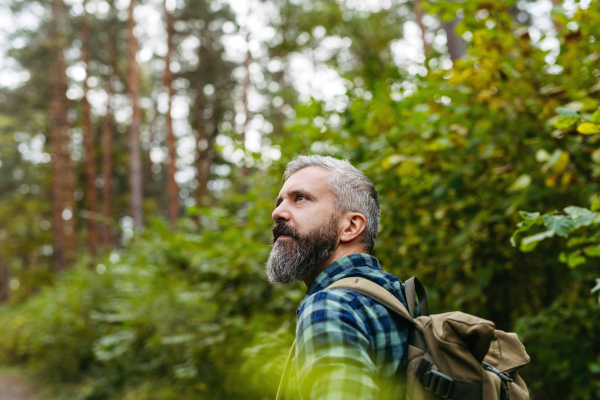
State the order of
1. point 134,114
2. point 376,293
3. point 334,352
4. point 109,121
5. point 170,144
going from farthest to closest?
point 109,121
point 170,144
point 134,114
point 376,293
point 334,352

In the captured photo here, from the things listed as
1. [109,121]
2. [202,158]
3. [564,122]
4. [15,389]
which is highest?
[109,121]

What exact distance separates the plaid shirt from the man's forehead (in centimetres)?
58

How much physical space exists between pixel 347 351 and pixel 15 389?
11496 mm

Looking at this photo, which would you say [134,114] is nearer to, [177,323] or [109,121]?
[109,121]

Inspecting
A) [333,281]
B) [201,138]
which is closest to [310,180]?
[333,281]

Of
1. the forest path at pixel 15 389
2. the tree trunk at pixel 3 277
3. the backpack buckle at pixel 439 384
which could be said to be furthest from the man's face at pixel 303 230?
the tree trunk at pixel 3 277

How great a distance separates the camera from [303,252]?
62.3 inches

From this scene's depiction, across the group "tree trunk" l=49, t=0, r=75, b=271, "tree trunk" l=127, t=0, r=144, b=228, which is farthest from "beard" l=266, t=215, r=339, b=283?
"tree trunk" l=49, t=0, r=75, b=271

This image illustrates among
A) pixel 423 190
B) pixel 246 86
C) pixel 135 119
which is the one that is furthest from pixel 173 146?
pixel 423 190

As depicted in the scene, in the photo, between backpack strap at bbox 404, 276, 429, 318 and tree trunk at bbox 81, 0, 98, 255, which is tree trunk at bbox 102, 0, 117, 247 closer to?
tree trunk at bbox 81, 0, 98, 255

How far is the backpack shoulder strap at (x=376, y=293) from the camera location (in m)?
1.22

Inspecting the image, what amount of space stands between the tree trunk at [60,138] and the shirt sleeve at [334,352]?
57.5 feet

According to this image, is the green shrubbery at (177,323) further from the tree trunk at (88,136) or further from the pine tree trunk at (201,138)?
the pine tree trunk at (201,138)

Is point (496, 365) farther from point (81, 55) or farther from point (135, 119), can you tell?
point (81, 55)
